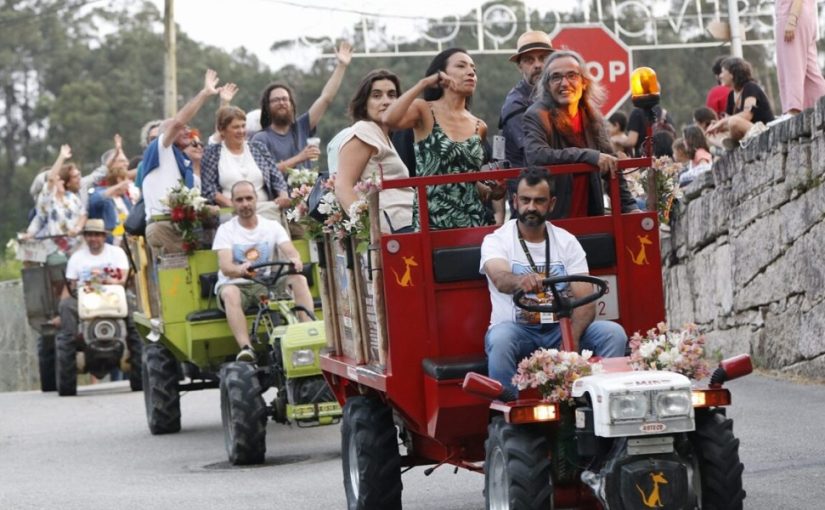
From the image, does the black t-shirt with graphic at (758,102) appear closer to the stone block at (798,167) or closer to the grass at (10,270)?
the stone block at (798,167)

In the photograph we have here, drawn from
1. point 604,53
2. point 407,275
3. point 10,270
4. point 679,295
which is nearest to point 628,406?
point 407,275

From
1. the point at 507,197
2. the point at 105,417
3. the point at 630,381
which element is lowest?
the point at 105,417

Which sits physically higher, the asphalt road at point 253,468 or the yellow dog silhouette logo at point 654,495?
the yellow dog silhouette logo at point 654,495

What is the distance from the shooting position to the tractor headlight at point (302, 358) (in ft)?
43.0

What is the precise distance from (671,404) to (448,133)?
3096mm

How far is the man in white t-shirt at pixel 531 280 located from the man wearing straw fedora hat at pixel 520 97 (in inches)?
29.6

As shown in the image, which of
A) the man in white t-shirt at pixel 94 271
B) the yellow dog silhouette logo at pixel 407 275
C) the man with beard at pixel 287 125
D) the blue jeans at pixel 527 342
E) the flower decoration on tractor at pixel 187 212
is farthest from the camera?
the man in white t-shirt at pixel 94 271

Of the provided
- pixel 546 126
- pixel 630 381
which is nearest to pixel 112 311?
pixel 546 126

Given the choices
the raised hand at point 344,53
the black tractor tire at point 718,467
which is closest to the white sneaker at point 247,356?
the raised hand at point 344,53

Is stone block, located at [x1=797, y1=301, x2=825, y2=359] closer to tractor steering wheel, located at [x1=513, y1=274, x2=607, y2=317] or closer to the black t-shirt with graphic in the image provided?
the black t-shirt with graphic

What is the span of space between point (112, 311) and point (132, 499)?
10178 mm

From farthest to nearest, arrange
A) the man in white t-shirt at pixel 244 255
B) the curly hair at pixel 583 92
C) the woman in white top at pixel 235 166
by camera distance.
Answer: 1. the woman in white top at pixel 235 166
2. the man in white t-shirt at pixel 244 255
3. the curly hair at pixel 583 92

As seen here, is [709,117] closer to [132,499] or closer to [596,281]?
[132,499]

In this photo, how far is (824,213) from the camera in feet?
45.2
